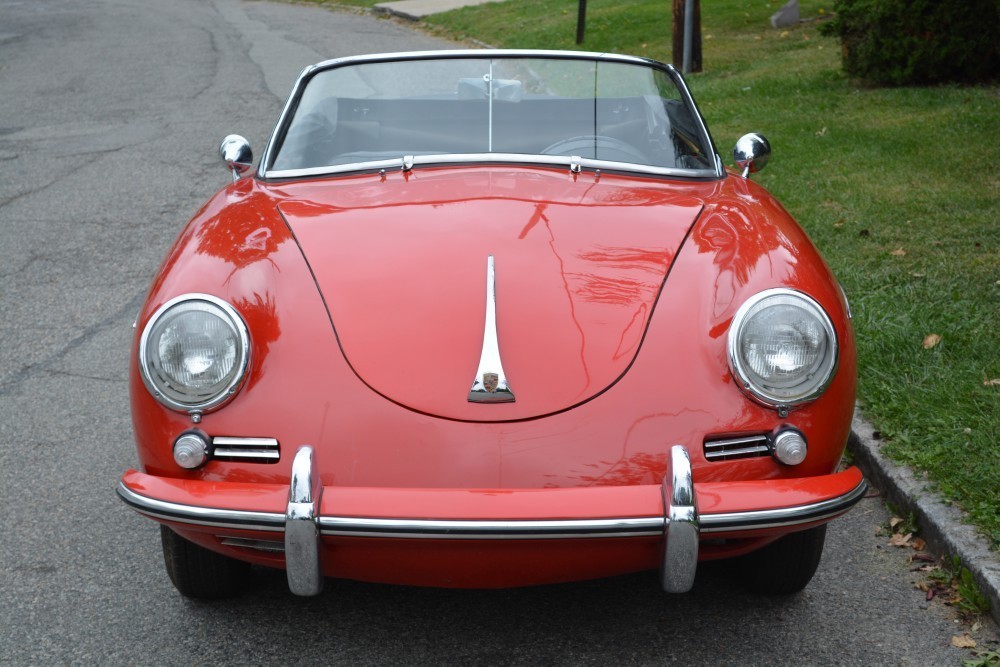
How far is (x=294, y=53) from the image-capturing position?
15758 millimetres

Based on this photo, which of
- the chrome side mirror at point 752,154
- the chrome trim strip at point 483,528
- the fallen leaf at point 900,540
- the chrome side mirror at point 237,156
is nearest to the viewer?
the chrome trim strip at point 483,528

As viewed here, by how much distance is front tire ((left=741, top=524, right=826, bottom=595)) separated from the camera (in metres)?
2.83

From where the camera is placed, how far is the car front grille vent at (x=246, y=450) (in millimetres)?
2426

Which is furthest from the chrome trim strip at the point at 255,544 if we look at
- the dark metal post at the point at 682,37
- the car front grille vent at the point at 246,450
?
the dark metal post at the point at 682,37

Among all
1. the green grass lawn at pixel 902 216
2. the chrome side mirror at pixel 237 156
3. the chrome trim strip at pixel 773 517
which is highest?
the chrome side mirror at pixel 237 156

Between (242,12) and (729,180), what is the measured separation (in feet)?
68.7

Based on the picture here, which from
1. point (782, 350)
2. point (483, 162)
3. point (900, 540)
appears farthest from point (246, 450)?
point (900, 540)

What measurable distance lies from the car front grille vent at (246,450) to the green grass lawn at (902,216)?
6.40ft

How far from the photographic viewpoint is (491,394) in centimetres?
243

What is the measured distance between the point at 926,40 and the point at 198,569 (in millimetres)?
8876

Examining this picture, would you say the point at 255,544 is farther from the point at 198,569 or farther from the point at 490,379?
the point at 490,379

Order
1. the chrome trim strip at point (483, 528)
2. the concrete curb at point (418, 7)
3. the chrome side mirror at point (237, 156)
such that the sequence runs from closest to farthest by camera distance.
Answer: the chrome trim strip at point (483, 528), the chrome side mirror at point (237, 156), the concrete curb at point (418, 7)

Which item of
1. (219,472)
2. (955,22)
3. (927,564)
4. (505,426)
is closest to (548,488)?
(505,426)

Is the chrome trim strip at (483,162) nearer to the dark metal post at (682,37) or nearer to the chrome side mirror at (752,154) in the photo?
the chrome side mirror at (752,154)
